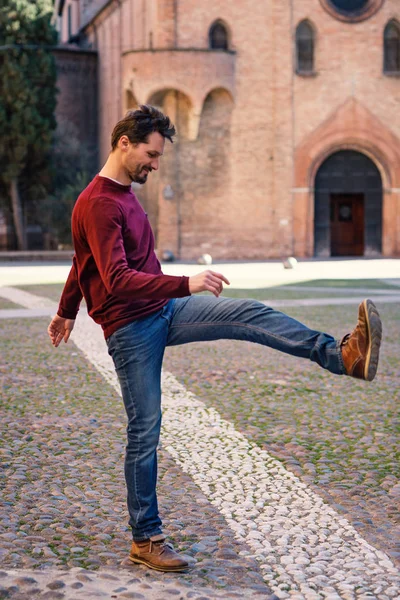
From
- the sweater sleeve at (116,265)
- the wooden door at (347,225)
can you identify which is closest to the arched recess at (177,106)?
the wooden door at (347,225)

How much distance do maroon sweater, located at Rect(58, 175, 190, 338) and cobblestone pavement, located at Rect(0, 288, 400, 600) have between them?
0.94 m

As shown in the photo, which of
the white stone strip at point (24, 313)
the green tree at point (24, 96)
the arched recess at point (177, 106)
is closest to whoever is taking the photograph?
the white stone strip at point (24, 313)

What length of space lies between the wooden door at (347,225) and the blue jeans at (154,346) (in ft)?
99.8

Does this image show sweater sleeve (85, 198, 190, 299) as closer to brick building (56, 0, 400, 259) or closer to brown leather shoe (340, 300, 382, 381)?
brown leather shoe (340, 300, 382, 381)

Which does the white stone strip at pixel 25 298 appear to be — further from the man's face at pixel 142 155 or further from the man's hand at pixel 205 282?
the man's hand at pixel 205 282

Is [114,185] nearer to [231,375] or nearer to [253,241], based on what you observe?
[231,375]

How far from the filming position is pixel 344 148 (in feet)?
109

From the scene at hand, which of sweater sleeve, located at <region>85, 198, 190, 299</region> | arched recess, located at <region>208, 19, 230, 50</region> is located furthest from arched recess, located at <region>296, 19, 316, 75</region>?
sweater sleeve, located at <region>85, 198, 190, 299</region>

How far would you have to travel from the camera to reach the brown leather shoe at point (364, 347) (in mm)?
3266

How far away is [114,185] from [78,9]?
46220mm

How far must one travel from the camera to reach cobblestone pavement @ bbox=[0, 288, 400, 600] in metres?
3.34

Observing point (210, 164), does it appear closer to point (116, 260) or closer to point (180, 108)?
→ point (180, 108)

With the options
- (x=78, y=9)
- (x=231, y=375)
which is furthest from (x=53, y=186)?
(x=231, y=375)

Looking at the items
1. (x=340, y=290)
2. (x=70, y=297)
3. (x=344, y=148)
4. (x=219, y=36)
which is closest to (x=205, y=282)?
(x=70, y=297)
